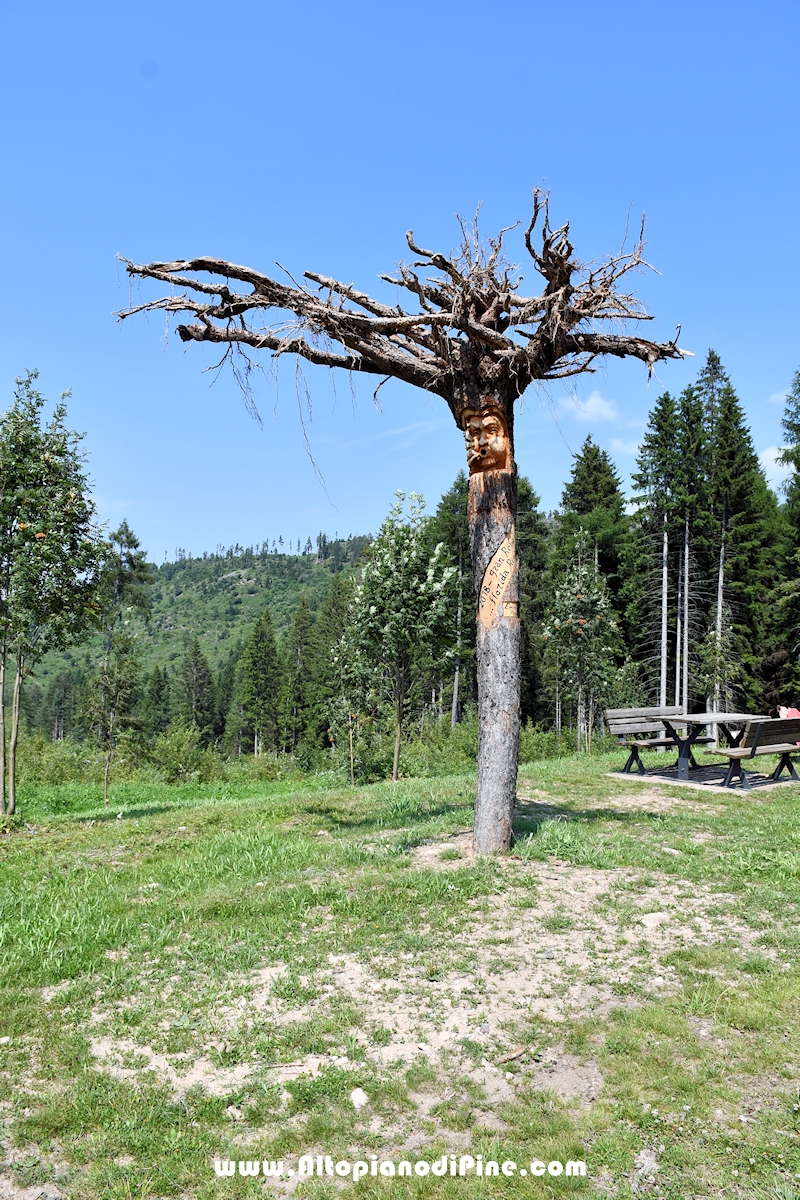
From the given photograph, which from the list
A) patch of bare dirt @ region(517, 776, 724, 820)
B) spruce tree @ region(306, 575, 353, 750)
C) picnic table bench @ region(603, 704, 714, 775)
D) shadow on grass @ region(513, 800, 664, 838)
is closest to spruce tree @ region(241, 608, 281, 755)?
spruce tree @ region(306, 575, 353, 750)

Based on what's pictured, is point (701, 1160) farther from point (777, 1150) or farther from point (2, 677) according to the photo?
point (2, 677)

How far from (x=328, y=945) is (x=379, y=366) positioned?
4944 millimetres

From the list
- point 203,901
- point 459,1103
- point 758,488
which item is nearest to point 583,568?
point 203,901

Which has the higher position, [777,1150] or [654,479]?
[654,479]

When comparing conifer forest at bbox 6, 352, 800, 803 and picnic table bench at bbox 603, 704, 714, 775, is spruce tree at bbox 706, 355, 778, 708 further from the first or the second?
picnic table bench at bbox 603, 704, 714, 775

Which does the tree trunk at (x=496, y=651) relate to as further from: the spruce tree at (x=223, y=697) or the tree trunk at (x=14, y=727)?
the spruce tree at (x=223, y=697)

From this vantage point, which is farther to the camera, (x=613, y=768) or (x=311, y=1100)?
(x=613, y=768)

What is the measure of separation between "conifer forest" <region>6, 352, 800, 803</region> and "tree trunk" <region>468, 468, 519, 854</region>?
524 millimetres

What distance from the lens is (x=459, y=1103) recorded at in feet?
10.6

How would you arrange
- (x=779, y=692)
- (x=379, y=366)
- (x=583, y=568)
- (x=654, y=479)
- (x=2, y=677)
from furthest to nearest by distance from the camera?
(x=654, y=479) < (x=779, y=692) < (x=583, y=568) < (x=2, y=677) < (x=379, y=366)

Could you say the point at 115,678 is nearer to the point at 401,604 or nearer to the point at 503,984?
the point at 401,604

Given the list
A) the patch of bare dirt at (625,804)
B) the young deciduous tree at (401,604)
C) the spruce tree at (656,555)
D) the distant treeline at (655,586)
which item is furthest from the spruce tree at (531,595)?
the patch of bare dirt at (625,804)

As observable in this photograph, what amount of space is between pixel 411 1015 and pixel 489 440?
449 centimetres

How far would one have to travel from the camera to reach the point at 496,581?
6.34 m
